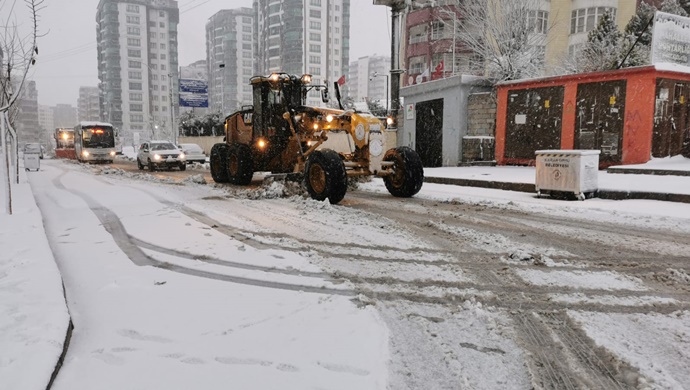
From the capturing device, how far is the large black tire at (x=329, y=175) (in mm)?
8562

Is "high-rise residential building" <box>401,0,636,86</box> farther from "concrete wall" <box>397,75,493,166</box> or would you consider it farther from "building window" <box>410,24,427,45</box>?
"concrete wall" <box>397,75,493,166</box>

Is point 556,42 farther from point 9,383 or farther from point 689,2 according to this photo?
point 9,383

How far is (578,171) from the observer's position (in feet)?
30.4

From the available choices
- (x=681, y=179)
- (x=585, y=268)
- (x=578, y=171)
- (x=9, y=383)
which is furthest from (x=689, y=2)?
(x=9, y=383)

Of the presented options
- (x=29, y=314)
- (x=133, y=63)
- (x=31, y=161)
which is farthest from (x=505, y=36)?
(x=133, y=63)

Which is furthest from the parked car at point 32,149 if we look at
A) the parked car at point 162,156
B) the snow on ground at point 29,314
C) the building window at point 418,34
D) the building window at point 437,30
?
the building window at point 418,34

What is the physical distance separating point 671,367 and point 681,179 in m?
9.37

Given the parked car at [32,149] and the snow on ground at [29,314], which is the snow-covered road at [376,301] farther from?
the parked car at [32,149]

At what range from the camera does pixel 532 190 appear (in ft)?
36.2

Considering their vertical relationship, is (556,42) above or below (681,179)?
above

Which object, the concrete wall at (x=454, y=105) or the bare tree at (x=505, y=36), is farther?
the bare tree at (x=505, y=36)

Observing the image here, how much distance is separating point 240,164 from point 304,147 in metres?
2.33

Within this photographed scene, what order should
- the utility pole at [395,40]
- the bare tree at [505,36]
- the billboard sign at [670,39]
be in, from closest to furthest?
the billboard sign at [670,39]
the utility pole at [395,40]
the bare tree at [505,36]

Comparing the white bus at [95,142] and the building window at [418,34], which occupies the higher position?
the building window at [418,34]
